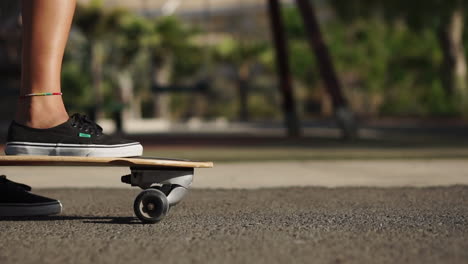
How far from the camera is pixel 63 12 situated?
4.09m

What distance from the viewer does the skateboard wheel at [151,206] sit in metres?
3.94

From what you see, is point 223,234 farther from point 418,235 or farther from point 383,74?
point 383,74

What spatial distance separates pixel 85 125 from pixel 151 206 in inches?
23.0

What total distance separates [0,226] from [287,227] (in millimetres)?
1632

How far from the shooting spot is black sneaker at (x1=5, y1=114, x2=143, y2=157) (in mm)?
3879

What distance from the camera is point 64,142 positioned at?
12.8 ft

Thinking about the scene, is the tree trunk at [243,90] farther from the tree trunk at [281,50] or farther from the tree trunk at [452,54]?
the tree trunk at [281,50]

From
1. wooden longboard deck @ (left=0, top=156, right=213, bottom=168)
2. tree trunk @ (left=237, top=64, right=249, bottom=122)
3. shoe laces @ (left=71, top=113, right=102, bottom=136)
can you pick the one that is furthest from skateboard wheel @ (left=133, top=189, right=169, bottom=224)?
tree trunk @ (left=237, top=64, right=249, bottom=122)

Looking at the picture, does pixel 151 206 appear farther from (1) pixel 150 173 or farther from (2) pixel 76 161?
(2) pixel 76 161

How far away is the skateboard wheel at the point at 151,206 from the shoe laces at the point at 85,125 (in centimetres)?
43

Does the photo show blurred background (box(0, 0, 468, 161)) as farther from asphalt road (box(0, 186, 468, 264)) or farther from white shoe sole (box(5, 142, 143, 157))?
white shoe sole (box(5, 142, 143, 157))

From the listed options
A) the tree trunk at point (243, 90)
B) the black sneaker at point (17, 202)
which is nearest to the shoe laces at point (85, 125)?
the black sneaker at point (17, 202)

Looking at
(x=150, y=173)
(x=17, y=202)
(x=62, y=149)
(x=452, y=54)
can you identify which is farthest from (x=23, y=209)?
(x=452, y=54)

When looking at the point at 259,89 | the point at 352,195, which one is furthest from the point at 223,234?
the point at 259,89
